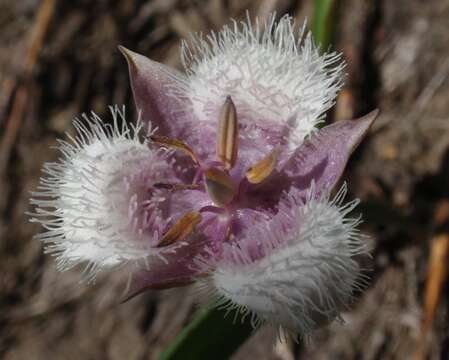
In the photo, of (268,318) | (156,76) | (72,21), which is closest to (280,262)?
(268,318)

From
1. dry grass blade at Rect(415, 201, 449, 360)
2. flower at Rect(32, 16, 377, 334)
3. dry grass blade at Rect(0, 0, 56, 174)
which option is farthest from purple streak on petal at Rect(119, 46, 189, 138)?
dry grass blade at Rect(0, 0, 56, 174)

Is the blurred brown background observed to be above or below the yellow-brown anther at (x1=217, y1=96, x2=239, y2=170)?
below

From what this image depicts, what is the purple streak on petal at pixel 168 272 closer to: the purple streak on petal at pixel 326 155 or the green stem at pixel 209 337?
the green stem at pixel 209 337

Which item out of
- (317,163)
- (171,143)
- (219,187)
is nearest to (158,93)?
(171,143)

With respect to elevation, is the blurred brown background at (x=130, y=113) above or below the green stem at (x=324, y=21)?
below

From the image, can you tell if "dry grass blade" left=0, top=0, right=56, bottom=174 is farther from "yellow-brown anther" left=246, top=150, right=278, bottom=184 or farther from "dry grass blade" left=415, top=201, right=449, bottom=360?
"dry grass blade" left=415, top=201, right=449, bottom=360

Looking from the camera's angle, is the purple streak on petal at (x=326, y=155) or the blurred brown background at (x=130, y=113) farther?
the blurred brown background at (x=130, y=113)

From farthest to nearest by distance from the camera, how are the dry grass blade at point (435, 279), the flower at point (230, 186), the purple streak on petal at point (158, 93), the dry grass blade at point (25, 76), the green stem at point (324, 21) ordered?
the dry grass blade at point (25, 76) → the dry grass blade at point (435, 279) → the green stem at point (324, 21) → the purple streak on petal at point (158, 93) → the flower at point (230, 186)

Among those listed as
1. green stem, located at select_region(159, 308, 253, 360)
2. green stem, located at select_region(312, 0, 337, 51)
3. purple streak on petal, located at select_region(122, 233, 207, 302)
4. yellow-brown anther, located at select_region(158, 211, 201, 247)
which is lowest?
green stem, located at select_region(159, 308, 253, 360)

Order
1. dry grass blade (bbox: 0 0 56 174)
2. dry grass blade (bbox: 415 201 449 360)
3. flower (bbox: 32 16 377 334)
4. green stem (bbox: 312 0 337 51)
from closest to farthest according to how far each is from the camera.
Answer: flower (bbox: 32 16 377 334) < green stem (bbox: 312 0 337 51) < dry grass blade (bbox: 415 201 449 360) < dry grass blade (bbox: 0 0 56 174)

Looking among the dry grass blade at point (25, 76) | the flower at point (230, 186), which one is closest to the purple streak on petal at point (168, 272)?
the flower at point (230, 186)
